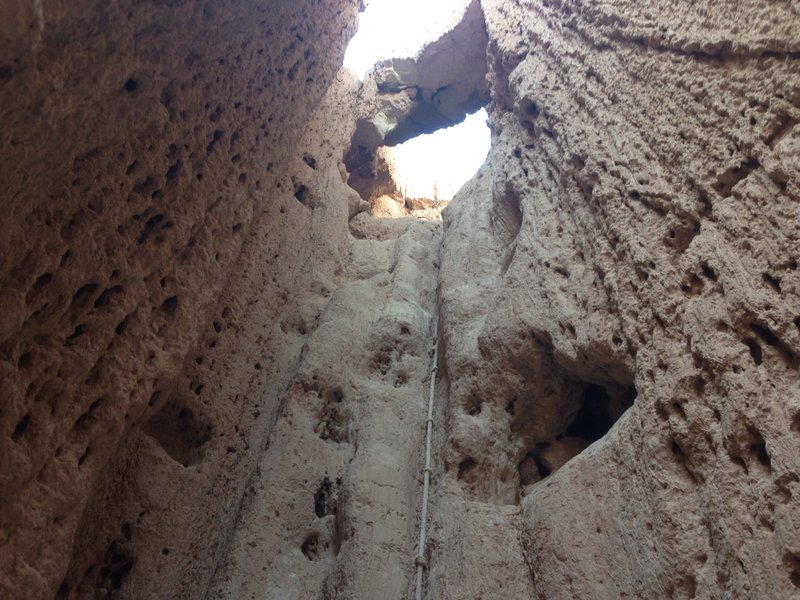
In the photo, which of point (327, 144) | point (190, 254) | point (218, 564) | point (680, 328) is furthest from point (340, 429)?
point (327, 144)

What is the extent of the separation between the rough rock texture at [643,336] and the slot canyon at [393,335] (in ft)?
0.04

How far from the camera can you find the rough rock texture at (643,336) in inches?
89.0

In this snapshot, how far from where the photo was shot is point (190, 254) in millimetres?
3662

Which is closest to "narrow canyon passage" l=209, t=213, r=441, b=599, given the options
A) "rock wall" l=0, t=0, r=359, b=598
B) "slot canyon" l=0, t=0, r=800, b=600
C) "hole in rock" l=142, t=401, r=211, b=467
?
"slot canyon" l=0, t=0, r=800, b=600

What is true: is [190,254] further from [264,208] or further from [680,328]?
[680,328]

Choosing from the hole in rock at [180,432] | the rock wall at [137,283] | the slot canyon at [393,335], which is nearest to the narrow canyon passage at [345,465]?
the slot canyon at [393,335]

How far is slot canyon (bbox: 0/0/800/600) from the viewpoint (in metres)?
2.43

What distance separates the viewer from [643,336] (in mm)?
2895

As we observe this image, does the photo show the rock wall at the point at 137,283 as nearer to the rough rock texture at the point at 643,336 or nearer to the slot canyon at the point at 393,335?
the slot canyon at the point at 393,335

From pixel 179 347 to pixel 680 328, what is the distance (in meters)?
2.43

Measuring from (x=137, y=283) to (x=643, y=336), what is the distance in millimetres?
2405

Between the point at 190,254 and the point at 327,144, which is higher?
the point at 327,144

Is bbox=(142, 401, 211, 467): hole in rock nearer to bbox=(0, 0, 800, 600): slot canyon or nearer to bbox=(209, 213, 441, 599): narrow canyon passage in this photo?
bbox=(0, 0, 800, 600): slot canyon

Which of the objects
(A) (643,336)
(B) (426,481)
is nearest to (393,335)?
(B) (426,481)
